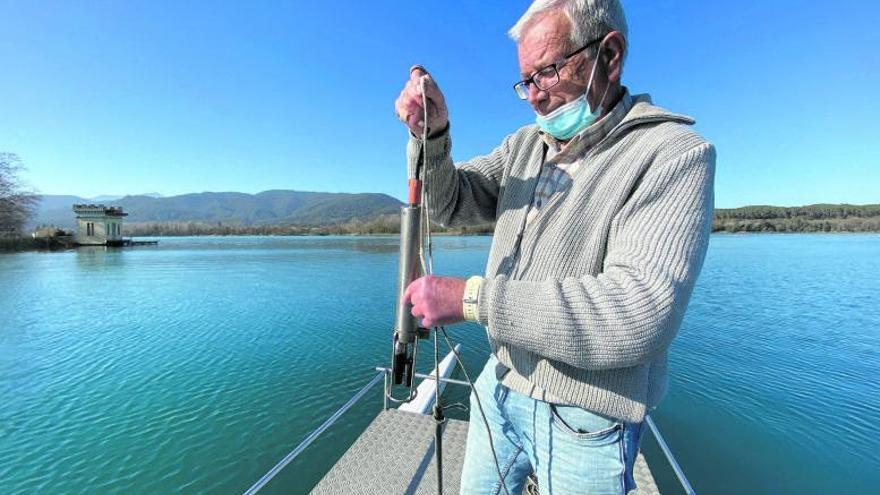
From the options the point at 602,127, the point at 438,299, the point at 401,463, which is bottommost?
the point at 401,463

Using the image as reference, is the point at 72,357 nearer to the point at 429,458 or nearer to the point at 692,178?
the point at 429,458

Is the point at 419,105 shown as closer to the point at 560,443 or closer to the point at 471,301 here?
the point at 471,301

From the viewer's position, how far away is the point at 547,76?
4.67ft

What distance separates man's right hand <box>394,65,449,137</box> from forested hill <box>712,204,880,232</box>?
111 m

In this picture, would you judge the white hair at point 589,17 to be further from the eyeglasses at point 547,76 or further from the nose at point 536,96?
the nose at point 536,96

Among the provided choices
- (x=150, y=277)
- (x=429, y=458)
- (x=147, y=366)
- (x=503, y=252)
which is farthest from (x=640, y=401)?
(x=150, y=277)

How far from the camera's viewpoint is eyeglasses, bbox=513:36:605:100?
133 cm

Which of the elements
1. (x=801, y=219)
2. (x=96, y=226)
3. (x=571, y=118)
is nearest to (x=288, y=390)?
(x=571, y=118)

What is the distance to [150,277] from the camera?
25484 millimetres

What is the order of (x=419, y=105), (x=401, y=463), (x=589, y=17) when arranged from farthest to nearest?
(x=401, y=463)
(x=419, y=105)
(x=589, y=17)

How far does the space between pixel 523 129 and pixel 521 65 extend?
1.45 feet

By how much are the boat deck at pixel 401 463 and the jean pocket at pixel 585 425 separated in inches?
113

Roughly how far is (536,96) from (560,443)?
1.26 meters

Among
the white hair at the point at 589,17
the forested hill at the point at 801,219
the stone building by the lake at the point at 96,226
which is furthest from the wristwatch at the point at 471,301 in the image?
the forested hill at the point at 801,219
